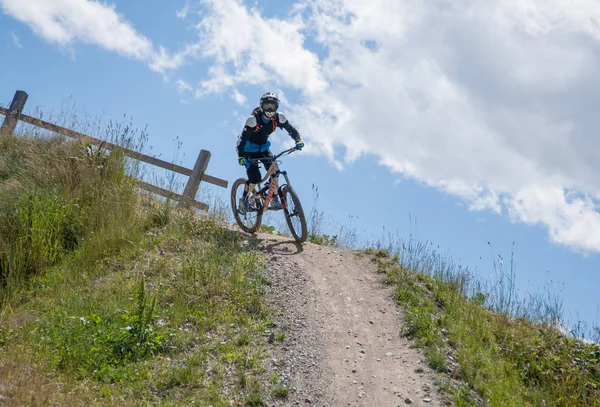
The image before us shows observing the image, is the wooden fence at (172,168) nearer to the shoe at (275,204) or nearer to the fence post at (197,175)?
the fence post at (197,175)

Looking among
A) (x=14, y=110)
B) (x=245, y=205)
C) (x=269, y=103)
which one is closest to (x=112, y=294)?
Result: (x=245, y=205)

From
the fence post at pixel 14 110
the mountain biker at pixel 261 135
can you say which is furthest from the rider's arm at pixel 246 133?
the fence post at pixel 14 110

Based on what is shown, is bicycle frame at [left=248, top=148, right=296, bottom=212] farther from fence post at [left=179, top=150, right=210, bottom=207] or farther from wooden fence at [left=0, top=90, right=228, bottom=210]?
fence post at [left=179, top=150, right=210, bottom=207]

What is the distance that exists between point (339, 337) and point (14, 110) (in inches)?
474

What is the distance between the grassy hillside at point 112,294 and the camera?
677 cm

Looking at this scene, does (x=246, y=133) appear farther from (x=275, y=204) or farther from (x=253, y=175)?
(x=275, y=204)

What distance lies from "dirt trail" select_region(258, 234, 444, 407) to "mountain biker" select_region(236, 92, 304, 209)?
57.6 inches

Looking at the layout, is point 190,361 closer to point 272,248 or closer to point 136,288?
point 136,288

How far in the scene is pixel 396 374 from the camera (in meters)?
7.34

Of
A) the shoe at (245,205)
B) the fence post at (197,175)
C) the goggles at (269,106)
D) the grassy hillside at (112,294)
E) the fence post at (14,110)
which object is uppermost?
the goggles at (269,106)

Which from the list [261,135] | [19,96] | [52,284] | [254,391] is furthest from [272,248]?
[19,96]

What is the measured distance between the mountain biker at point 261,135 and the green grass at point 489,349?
10.1 ft

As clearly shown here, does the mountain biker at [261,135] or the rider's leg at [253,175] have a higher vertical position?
the mountain biker at [261,135]

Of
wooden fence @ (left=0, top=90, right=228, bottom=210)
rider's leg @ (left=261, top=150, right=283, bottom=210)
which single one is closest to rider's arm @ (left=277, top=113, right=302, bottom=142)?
rider's leg @ (left=261, top=150, right=283, bottom=210)
